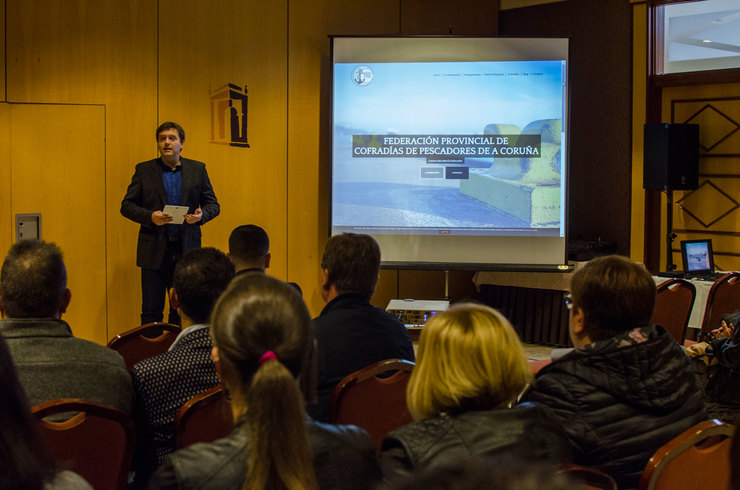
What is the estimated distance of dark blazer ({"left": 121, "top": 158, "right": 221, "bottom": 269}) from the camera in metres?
5.33

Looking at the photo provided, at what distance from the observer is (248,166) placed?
6.41 m

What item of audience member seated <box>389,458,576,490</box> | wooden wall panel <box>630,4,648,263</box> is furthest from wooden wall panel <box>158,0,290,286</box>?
audience member seated <box>389,458,576,490</box>

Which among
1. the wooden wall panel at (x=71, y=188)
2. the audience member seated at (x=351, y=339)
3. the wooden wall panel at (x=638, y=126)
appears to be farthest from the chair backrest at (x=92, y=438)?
the wooden wall panel at (x=638, y=126)

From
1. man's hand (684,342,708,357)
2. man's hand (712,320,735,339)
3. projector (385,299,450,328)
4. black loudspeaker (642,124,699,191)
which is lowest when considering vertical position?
projector (385,299,450,328)

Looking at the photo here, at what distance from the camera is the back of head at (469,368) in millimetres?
1505

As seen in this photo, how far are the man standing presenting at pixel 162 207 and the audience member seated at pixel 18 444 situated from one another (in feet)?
14.5

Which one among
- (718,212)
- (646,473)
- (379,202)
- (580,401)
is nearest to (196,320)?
(580,401)

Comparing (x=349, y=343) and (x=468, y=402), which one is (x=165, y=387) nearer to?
(x=349, y=343)

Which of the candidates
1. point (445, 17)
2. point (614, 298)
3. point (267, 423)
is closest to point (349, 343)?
point (614, 298)

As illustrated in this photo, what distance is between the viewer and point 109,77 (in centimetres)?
605

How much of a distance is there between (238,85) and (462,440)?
17.6 ft

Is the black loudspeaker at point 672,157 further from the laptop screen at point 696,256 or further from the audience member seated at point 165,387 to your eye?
the audience member seated at point 165,387

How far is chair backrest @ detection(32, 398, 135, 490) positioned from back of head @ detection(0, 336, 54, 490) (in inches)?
37.5

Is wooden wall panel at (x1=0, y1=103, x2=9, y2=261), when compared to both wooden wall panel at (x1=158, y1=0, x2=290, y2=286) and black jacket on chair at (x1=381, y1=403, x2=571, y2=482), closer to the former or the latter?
wooden wall panel at (x1=158, y1=0, x2=290, y2=286)
